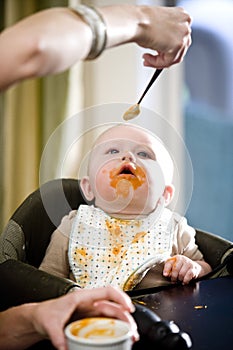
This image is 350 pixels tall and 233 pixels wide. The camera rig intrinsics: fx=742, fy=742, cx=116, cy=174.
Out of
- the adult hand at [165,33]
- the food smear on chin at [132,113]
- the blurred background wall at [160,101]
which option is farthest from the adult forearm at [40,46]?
the blurred background wall at [160,101]

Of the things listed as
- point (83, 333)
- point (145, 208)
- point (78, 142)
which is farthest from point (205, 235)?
point (83, 333)

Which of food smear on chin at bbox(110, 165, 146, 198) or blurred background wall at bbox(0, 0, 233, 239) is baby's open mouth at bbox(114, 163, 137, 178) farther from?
blurred background wall at bbox(0, 0, 233, 239)

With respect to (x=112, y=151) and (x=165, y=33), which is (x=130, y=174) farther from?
(x=165, y=33)

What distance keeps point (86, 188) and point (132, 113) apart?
222 mm

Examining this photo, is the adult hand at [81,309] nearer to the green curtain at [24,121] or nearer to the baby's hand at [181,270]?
the baby's hand at [181,270]

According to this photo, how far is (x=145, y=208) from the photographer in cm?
160

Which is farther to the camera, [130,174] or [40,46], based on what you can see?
[130,174]

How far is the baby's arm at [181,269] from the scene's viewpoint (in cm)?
149

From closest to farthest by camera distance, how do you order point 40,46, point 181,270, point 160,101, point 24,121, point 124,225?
1. point 40,46
2. point 181,270
3. point 124,225
4. point 24,121
5. point 160,101

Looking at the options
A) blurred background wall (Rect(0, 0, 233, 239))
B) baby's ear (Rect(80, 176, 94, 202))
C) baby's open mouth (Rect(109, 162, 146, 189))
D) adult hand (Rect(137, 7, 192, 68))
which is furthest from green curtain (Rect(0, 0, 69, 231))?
adult hand (Rect(137, 7, 192, 68))

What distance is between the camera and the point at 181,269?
150cm

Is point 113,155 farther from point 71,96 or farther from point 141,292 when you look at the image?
point 71,96

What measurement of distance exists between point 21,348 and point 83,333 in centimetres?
22

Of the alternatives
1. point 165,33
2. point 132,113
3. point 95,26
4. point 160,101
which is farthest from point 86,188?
point 160,101
